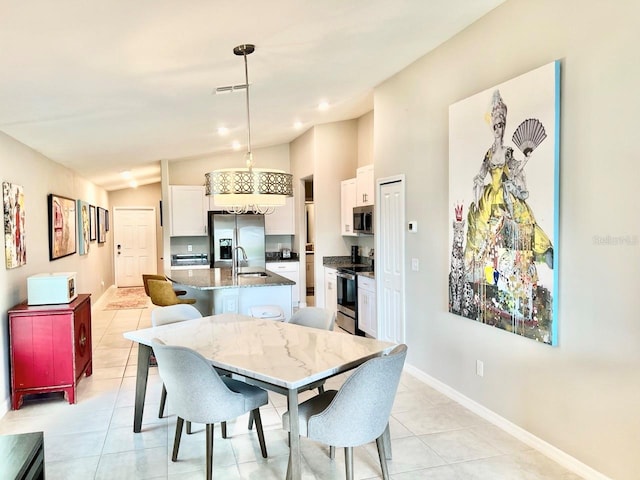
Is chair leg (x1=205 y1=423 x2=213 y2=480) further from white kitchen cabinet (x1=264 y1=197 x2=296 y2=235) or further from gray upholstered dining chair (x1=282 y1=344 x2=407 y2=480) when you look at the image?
white kitchen cabinet (x1=264 y1=197 x2=296 y2=235)

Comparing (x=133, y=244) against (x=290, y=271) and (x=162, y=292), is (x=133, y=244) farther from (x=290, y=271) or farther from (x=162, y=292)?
(x=162, y=292)

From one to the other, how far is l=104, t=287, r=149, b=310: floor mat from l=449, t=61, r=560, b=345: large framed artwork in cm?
630

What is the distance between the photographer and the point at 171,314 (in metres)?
3.48

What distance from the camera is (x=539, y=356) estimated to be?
2.79 meters

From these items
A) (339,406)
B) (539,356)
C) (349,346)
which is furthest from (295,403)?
(539,356)

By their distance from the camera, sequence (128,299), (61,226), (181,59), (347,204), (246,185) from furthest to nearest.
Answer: (128,299) < (347,204) < (61,226) < (246,185) < (181,59)

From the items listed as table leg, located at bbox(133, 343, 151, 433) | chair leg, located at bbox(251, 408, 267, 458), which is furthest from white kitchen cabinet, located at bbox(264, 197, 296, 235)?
chair leg, located at bbox(251, 408, 267, 458)

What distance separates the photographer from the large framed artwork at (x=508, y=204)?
264 cm

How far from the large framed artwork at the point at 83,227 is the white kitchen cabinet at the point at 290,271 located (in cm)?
273

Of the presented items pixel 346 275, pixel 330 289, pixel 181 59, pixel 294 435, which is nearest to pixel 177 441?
pixel 294 435

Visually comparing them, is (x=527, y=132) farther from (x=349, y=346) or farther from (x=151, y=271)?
(x=151, y=271)

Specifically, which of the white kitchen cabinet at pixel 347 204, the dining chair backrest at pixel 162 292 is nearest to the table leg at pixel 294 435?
the dining chair backrest at pixel 162 292

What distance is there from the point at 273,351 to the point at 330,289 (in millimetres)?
3958

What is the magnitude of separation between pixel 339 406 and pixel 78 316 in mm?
2792
